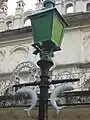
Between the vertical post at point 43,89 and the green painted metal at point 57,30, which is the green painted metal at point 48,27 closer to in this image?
the green painted metal at point 57,30

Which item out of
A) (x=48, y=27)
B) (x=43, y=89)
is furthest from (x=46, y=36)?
(x=43, y=89)

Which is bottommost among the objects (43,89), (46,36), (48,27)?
(43,89)

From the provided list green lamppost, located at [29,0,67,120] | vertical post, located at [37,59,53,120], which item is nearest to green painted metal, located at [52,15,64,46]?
green lamppost, located at [29,0,67,120]

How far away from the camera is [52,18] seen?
4.67 meters

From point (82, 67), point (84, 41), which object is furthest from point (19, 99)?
point (84, 41)

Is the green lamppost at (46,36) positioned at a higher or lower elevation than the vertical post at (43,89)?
higher

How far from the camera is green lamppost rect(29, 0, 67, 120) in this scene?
4641mm

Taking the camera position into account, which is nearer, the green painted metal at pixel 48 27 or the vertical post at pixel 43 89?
the vertical post at pixel 43 89

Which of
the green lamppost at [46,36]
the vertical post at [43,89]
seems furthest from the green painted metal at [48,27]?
the vertical post at [43,89]

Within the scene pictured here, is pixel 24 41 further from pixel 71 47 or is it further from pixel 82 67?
pixel 82 67

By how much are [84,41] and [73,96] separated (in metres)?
5.85

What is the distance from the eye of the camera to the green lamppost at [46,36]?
4.64 m

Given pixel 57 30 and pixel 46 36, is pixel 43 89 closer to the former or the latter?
pixel 46 36

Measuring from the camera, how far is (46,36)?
4.70 meters
